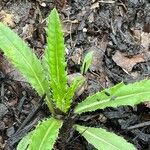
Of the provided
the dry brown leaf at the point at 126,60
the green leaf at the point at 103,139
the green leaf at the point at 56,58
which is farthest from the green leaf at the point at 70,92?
the dry brown leaf at the point at 126,60

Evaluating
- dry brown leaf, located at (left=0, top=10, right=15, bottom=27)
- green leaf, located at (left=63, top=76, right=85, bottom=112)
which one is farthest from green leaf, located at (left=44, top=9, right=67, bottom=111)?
dry brown leaf, located at (left=0, top=10, right=15, bottom=27)

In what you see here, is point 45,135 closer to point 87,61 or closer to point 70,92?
point 70,92

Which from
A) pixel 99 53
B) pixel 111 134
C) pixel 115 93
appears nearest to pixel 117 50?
pixel 99 53

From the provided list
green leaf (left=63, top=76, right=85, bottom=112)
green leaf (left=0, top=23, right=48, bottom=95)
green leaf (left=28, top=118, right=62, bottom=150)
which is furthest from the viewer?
green leaf (left=0, top=23, right=48, bottom=95)

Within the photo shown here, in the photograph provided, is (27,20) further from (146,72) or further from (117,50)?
(146,72)

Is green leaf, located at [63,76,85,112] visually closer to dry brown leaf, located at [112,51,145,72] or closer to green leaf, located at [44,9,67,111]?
green leaf, located at [44,9,67,111]

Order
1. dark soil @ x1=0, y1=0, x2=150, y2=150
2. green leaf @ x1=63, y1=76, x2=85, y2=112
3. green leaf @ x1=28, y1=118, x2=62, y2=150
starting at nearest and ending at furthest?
green leaf @ x1=28, y1=118, x2=62, y2=150 → green leaf @ x1=63, y1=76, x2=85, y2=112 → dark soil @ x1=0, y1=0, x2=150, y2=150

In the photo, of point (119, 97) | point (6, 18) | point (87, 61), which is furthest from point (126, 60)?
point (6, 18)
